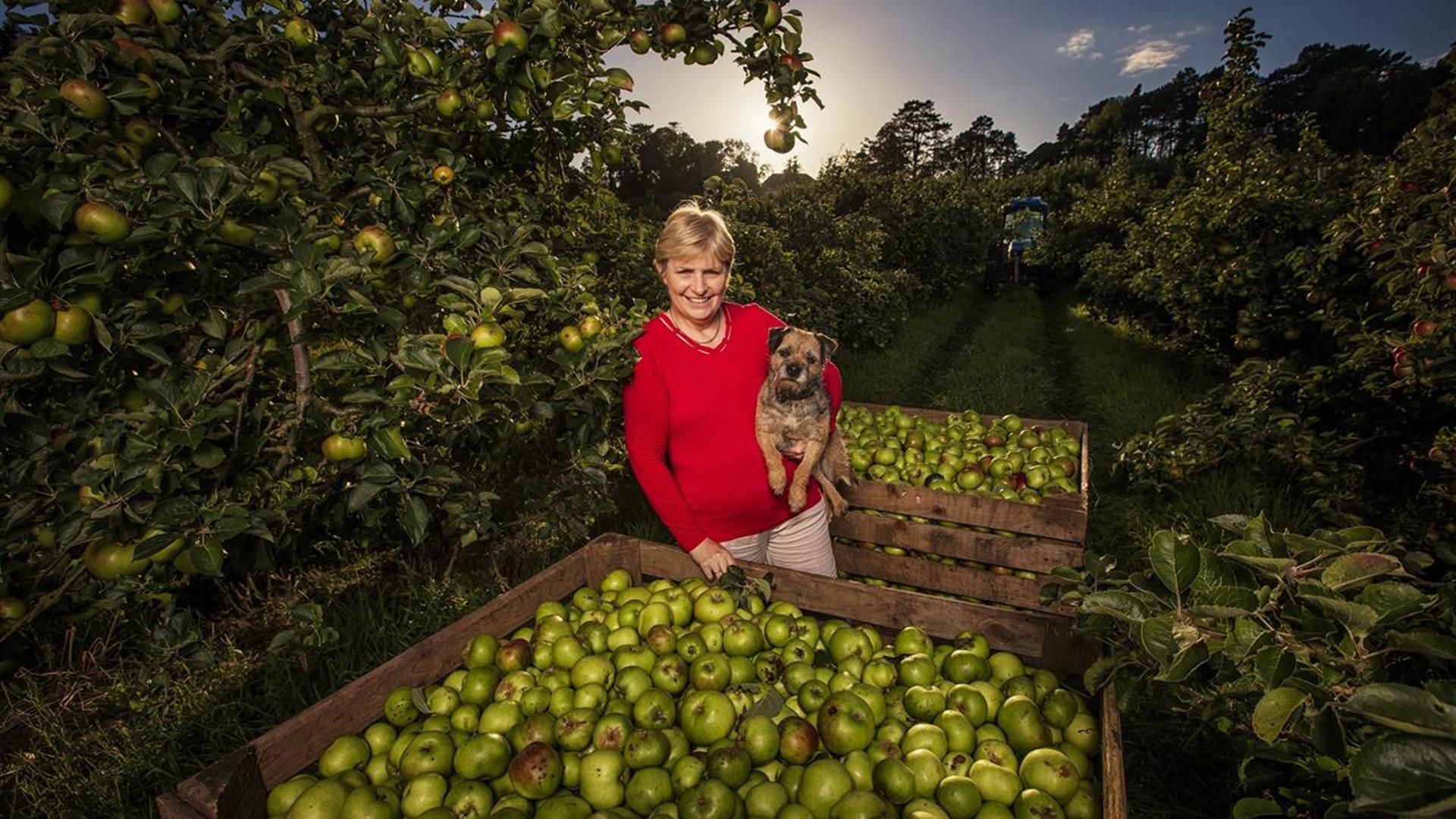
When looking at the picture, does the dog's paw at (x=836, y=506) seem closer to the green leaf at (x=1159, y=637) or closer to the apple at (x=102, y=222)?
the green leaf at (x=1159, y=637)

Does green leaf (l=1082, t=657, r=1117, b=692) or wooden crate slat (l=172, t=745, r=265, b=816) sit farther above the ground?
green leaf (l=1082, t=657, r=1117, b=692)

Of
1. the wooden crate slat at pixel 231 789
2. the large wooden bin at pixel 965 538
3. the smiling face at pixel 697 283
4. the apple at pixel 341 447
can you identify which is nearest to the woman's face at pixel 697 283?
the smiling face at pixel 697 283

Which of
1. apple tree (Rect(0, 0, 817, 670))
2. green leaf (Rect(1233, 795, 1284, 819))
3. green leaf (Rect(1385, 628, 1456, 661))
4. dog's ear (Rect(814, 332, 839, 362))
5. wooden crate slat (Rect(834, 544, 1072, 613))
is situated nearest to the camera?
green leaf (Rect(1385, 628, 1456, 661))

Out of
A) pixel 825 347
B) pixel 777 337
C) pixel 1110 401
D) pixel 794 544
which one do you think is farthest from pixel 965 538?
pixel 1110 401

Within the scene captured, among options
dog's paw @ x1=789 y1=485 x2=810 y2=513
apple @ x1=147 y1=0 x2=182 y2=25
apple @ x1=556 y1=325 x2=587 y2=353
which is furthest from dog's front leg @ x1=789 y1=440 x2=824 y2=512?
apple @ x1=147 y1=0 x2=182 y2=25

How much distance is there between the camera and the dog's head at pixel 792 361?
12.2 ft

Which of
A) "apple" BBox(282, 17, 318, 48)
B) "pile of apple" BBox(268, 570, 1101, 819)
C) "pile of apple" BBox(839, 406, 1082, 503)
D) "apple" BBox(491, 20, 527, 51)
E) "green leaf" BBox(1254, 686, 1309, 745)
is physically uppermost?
"apple" BBox(282, 17, 318, 48)

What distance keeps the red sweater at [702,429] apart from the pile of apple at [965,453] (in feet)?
4.95

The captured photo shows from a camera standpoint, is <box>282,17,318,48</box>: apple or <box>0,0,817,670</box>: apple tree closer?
<box>0,0,817,670</box>: apple tree

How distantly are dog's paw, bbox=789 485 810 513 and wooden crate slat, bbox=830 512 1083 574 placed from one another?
30.8 inches

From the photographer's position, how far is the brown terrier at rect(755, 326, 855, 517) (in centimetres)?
372

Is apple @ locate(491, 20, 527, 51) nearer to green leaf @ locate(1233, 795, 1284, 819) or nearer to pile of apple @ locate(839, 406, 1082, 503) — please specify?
green leaf @ locate(1233, 795, 1284, 819)

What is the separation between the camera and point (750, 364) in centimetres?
338

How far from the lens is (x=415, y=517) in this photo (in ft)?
6.23
